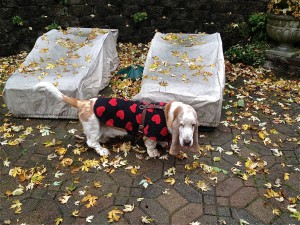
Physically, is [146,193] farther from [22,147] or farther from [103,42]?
[103,42]

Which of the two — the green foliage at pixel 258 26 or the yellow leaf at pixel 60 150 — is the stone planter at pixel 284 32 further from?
the yellow leaf at pixel 60 150

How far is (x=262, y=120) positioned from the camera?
6.03 m

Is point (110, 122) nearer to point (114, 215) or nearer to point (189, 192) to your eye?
point (114, 215)

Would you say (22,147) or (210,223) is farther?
(22,147)

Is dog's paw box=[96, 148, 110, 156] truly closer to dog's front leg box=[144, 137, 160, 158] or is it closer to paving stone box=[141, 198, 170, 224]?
dog's front leg box=[144, 137, 160, 158]

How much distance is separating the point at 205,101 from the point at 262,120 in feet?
5.02

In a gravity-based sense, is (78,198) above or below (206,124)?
below

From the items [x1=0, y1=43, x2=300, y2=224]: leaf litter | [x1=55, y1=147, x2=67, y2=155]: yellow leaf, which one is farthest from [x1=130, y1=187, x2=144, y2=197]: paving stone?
[x1=55, y1=147, x2=67, y2=155]: yellow leaf

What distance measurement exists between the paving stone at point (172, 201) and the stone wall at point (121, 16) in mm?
6483

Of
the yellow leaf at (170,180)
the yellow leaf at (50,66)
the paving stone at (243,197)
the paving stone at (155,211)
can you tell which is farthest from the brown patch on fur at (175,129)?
the yellow leaf at (50,66)

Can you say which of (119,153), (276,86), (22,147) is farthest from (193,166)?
(276,86)

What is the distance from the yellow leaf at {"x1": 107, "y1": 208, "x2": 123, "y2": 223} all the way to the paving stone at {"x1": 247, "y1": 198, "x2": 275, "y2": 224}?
1837 millimetres

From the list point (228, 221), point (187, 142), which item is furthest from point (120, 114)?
point (228, 221)

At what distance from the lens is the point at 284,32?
7.66 meters
